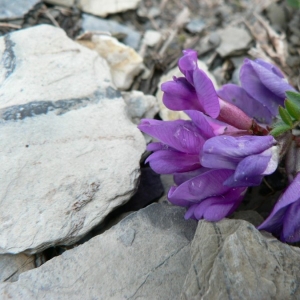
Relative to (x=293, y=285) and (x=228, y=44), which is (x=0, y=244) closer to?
(x=293, y=285)

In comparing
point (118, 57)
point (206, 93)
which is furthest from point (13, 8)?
point (206, 93)

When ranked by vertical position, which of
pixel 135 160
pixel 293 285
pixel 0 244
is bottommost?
pixel 0 244

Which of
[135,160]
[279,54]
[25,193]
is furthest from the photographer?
[279,54]

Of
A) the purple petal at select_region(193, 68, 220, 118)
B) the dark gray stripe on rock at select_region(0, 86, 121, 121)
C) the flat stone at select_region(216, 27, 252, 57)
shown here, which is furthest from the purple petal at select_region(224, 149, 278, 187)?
the flat stone at select_region(216, 27, 252, 57)

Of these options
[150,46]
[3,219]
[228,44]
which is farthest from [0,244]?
[228,44]

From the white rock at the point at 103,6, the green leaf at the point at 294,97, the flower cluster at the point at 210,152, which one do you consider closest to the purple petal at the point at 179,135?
the flower cluster at the point at 210,152

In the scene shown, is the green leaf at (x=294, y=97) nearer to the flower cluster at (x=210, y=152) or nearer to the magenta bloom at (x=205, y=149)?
the flower cluster at (x=210, y=152)
